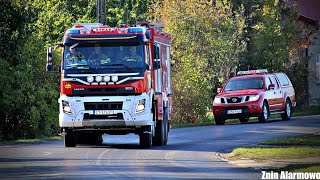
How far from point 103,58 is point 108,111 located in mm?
1272

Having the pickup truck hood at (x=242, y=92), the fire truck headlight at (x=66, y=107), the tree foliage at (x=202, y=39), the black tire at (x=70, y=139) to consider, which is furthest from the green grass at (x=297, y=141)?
the tree foliage at (x=202, y=39)

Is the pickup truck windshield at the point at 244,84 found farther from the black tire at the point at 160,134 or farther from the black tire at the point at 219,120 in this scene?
the black tire at the point at 160,134

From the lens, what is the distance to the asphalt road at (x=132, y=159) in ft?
56.6

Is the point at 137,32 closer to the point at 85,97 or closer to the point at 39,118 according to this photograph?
the point at 85,97

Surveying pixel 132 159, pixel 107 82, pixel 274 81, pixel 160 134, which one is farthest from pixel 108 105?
pixel 274 81

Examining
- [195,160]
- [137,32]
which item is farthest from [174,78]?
[195,160]

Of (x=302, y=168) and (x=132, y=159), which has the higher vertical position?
(x=302, y=168)

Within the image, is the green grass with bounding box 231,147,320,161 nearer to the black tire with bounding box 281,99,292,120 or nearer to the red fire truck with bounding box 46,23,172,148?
the red fire truck with bounding box 46,23,172,148

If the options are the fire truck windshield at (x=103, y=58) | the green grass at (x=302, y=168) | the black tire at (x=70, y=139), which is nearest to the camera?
the green grass at (x=302, y=168)

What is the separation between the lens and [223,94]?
3834cm

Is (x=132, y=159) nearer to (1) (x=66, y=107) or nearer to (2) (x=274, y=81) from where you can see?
(1) (x=66, y=107)

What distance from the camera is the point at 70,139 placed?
81.6 feet

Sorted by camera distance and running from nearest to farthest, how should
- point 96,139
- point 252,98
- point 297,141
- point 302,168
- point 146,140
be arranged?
point 302,168 < point 146,140 < point 297,141 < point 96,139 < point 252,98

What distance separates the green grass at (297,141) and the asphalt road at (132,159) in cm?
65
